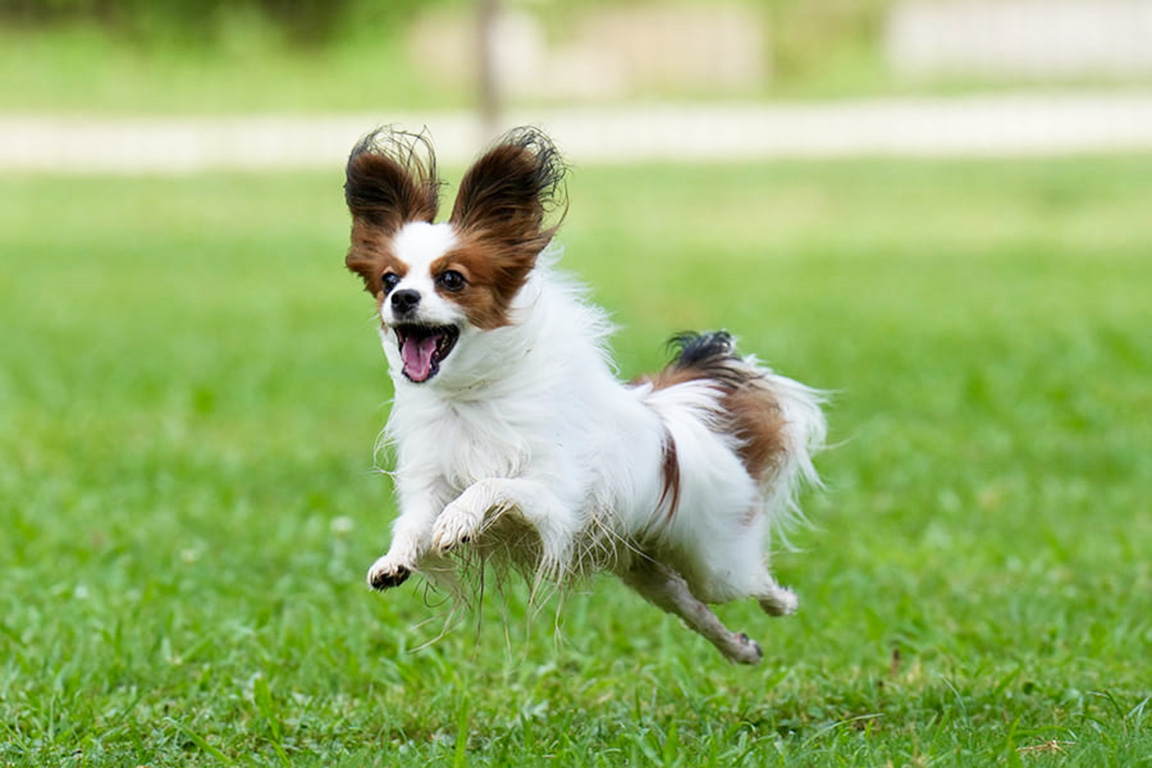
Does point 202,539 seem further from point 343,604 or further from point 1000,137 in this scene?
point 1000,137

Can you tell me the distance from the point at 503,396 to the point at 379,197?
656 mm

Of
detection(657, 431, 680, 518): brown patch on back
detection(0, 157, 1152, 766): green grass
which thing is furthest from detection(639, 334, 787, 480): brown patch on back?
detection(0, 157, 1152, 766): green grass

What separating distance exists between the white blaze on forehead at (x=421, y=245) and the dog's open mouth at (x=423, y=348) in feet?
0.50

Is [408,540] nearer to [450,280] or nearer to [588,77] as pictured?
[450,280]

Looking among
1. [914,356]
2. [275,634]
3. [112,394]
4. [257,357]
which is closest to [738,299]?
[914,356]

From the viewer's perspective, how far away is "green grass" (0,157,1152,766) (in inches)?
211

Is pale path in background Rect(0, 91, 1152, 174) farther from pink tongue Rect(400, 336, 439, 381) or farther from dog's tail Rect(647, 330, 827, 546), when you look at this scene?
pink tongue Rect(400, 336, 439, 381)

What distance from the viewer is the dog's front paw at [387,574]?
468cm

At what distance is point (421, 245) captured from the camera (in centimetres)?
472

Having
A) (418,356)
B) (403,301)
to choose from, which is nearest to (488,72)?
(418,356)

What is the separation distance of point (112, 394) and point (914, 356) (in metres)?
5.71

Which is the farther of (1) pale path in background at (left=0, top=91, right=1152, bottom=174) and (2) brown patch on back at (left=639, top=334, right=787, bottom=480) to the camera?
(1) pale path in background at (left=0, top=91, right=1152, bottom=174)

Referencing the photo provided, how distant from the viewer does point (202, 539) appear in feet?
27.1

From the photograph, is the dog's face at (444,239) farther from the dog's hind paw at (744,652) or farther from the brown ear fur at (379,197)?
the dog's hind paw at (744,652)
